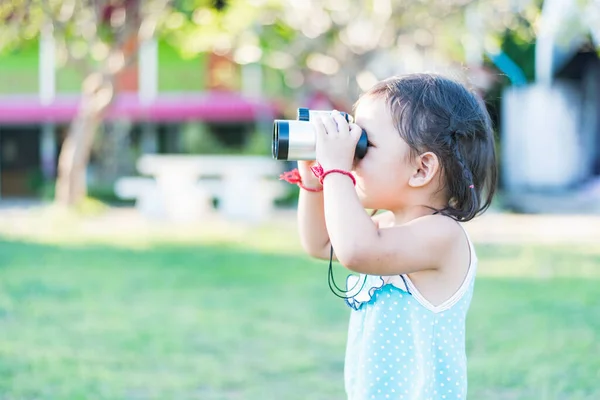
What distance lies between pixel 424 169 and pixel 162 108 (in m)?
19.7

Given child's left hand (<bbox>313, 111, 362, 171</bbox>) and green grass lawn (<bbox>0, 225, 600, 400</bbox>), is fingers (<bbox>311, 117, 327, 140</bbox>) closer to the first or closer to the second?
Answer: child's left hand (<bbox>313, 111, 362, 171</bbox>)

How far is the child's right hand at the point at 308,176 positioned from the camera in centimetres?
183

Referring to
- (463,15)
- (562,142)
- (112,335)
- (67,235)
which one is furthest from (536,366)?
(562,142)

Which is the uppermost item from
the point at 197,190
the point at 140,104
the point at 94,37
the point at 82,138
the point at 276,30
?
the point at 276,30

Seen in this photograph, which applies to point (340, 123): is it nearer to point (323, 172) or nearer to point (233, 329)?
point (323, 172)

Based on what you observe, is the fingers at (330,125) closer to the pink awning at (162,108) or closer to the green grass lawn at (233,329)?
the green grass lawn at (233,329)

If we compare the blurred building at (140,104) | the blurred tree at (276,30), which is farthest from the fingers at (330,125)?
the blurred building at (140,104)

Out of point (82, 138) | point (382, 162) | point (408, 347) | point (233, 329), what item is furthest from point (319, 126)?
point (82, 138)

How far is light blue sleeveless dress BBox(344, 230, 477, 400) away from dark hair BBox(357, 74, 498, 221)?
0.19 meters

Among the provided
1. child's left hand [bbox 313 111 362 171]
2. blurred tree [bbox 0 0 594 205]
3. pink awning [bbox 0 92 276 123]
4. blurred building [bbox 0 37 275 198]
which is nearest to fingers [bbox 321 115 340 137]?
child's left hand [bbox 313 111 362 171]

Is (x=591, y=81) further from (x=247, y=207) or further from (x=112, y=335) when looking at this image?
(x=112, y=335)

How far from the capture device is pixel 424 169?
1.69m

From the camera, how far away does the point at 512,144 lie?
18047 millimetres

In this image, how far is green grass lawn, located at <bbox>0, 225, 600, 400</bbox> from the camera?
3379 mm
